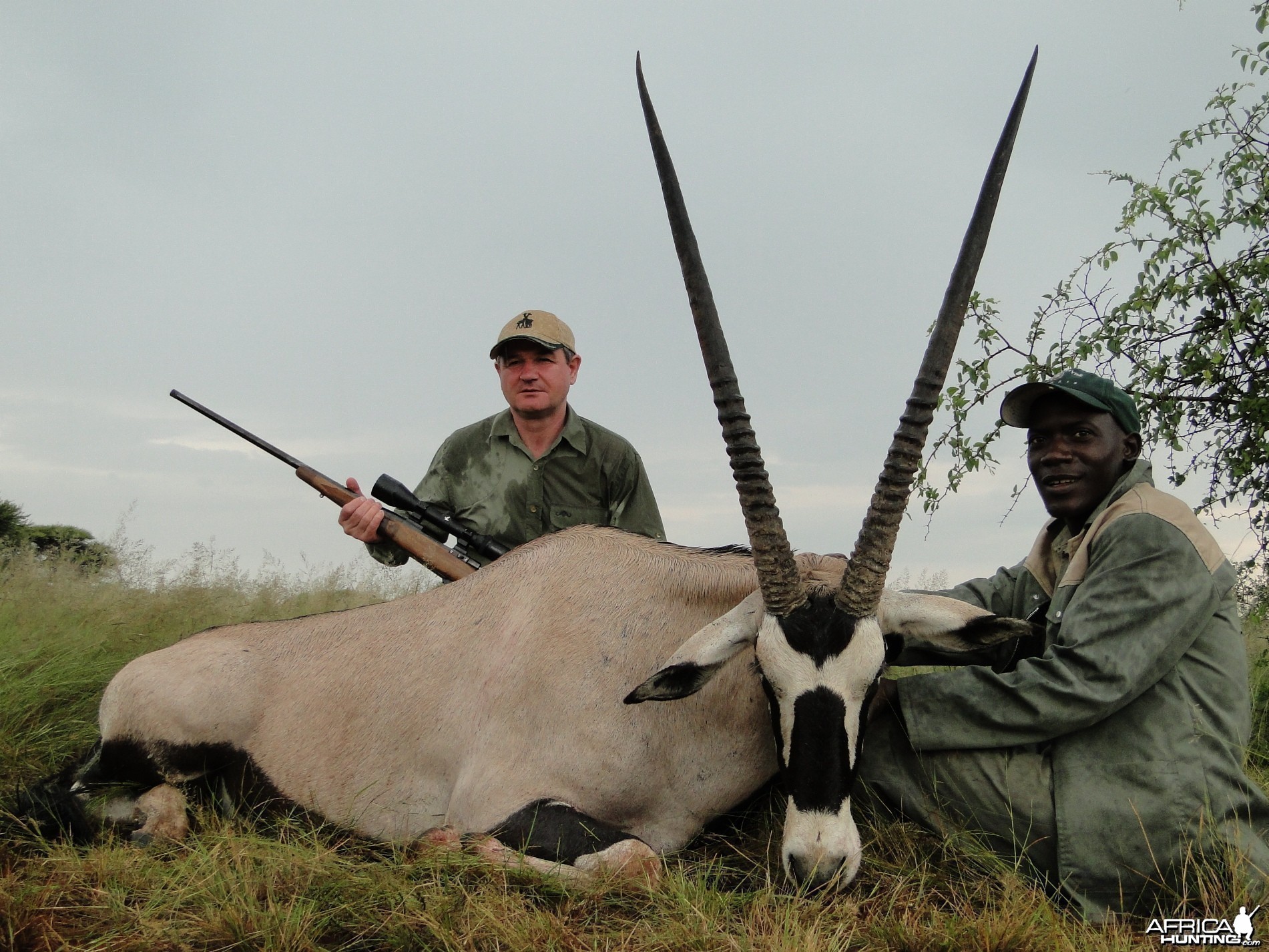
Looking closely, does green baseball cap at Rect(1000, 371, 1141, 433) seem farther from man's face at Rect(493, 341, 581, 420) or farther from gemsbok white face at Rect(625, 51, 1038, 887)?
man's face at Rect(493, 341, 581, 420)

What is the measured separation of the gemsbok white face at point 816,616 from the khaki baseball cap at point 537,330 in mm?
2714

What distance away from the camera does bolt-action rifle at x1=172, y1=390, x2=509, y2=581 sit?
639 cm

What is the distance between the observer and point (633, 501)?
7461 mm

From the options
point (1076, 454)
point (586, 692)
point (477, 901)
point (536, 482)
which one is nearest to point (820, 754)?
point (586, 692)

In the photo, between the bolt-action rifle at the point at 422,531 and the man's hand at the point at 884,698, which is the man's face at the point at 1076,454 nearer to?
the man's hand at the point at 884,698

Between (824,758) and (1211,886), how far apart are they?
60.6 inches

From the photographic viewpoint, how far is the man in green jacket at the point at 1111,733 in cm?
385

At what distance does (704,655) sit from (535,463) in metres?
3.48

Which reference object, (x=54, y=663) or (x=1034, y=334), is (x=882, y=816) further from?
(x=54, y=663)

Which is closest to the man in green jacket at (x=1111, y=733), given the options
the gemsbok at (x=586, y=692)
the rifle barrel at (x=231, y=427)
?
the gemsbok at (x=586, y=692)

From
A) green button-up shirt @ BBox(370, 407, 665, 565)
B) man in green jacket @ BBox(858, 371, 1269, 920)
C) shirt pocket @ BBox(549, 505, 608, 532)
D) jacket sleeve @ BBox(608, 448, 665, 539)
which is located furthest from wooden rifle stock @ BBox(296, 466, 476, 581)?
man in green jacket @ BBox(858, 371, 1269, 920)

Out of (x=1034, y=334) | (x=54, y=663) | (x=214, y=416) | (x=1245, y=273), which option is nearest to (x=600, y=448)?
(x=214, y=416)

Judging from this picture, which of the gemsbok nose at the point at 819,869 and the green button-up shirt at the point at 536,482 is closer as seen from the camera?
the gemsbok nose at the point at 819,869

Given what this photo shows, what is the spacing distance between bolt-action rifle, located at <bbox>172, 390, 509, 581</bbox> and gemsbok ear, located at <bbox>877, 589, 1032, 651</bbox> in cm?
297
